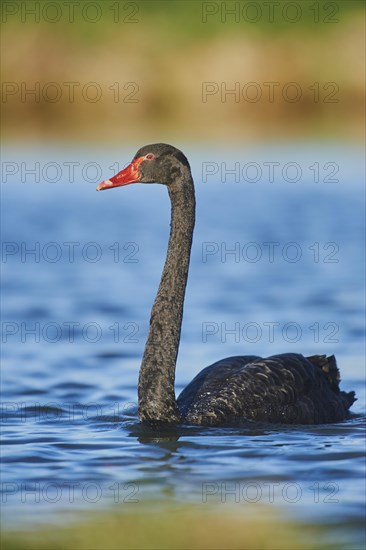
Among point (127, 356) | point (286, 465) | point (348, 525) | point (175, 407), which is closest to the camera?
point (348, 525)

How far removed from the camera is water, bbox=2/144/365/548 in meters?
5.59

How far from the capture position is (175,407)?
264 inches

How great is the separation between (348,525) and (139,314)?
254 inches

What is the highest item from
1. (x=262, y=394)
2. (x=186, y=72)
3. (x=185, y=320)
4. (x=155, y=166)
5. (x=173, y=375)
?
(x=186, y=72)

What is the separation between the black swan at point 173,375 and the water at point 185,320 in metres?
0.16

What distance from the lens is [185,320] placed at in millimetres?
10805

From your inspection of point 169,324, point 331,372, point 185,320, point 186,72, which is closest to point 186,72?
point 186,72

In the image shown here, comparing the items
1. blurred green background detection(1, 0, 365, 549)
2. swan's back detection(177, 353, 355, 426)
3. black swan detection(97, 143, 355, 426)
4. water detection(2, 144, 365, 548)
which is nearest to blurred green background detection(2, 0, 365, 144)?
blurred green background detection(1, 0, 365, 549)

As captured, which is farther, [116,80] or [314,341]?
[116,80]

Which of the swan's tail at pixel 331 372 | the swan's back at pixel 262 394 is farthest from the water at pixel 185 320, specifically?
the swan's tail at pixel 331 372

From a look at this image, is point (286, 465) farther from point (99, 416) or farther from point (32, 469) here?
point (99, 416)

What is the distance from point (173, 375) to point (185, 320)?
4.05 m

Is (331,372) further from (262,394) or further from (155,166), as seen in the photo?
(155,166)

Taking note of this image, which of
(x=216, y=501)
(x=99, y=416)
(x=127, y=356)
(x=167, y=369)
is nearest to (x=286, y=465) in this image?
(x=216, y=501)
